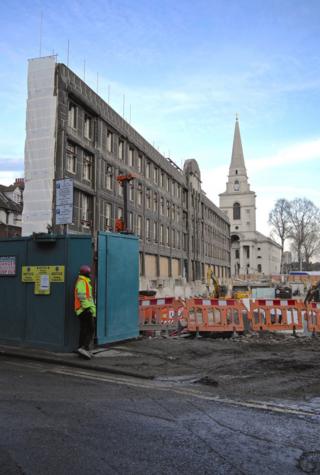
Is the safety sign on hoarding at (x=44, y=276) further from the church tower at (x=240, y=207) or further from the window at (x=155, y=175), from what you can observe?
the church tower at (x=240, y=207)

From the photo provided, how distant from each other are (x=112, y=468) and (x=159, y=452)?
1.72 ft

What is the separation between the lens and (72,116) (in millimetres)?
31844

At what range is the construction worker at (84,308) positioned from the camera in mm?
8906

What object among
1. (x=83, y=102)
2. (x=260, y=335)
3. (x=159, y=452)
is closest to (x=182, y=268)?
(x=83, y=102)

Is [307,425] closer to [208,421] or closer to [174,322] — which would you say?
[208,421]

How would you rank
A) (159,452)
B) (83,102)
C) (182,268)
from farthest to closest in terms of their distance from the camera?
(182,268) < (83,102) < (159,452)

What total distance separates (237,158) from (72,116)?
343 feet

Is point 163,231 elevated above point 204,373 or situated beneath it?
elevated above

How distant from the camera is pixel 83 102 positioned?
32344 mm

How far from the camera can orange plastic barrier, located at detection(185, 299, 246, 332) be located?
12953 millimetres

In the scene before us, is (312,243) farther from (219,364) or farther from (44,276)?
(44,276)

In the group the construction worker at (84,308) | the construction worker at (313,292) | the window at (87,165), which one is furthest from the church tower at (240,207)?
the construction worker at (84,308)

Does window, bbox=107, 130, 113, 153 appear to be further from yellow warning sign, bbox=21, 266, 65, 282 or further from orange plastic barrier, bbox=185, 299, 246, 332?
yellow warning sign, bbox=21, 266, 65, 282

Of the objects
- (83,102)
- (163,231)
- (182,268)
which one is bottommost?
(182,268)
